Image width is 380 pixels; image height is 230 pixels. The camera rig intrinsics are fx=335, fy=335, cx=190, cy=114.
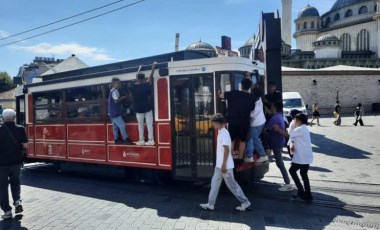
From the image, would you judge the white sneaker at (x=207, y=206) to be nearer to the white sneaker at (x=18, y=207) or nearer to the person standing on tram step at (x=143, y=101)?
the person standing on tram step at (x=143, y=101)

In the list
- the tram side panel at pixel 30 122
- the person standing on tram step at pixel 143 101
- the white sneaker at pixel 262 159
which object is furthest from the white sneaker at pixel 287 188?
the tram side panel at pixel 30 122

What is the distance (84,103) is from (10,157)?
9.85 feet

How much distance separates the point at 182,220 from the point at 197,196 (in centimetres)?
146

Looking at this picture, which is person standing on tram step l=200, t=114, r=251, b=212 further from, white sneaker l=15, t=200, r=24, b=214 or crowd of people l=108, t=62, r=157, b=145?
white sneaker l=15, t=200, r=24, b=214

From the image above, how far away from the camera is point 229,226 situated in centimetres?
528

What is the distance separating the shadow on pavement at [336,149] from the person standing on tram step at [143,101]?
7451 mm

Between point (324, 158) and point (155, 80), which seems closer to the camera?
point (155, 80)

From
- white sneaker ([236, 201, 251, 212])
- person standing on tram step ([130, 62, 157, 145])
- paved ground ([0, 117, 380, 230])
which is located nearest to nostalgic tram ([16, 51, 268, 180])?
person standing on tram step ([130, 62, 157, 145])

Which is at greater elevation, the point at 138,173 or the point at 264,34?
the point at 264,34

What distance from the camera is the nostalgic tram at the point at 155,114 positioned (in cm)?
679

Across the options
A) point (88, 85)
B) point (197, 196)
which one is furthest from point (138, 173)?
point (88, 85)

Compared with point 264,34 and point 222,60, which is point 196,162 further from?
point 264,34

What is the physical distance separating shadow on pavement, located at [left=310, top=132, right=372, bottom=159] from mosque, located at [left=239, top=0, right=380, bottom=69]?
43.7 m

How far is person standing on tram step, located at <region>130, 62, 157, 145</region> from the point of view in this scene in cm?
732
